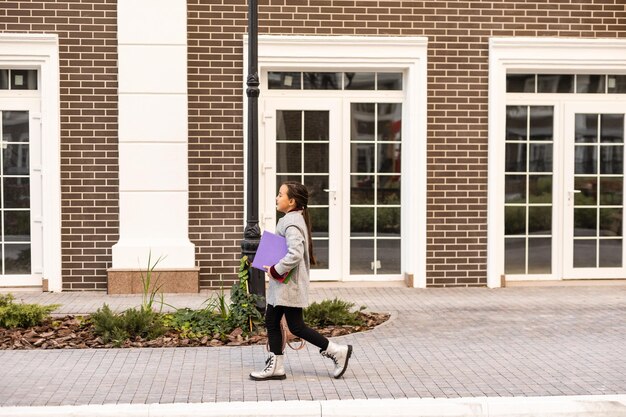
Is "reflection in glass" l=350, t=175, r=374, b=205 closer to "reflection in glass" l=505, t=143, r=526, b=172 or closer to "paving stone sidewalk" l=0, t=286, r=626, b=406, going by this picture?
"reflection in glass" l=505, t=143, r=526, b=172

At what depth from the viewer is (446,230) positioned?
42.7 ft

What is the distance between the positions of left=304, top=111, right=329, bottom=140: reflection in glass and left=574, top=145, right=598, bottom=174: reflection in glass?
11.6ft

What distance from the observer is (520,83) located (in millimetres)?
13305

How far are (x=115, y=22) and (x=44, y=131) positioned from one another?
1685 mm

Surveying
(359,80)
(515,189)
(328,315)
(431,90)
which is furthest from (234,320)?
(515,189)

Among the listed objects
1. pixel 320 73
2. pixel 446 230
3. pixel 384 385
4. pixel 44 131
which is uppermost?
pixel 320 73

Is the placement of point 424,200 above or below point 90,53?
below

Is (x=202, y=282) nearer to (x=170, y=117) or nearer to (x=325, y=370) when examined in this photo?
(x=170, y=117)

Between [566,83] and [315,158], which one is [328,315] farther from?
[566,83]

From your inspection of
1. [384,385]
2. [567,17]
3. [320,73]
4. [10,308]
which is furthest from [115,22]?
[384,385]

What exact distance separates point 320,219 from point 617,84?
457 cm

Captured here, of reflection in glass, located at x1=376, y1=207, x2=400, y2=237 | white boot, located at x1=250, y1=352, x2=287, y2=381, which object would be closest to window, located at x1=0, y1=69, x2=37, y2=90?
reflection in glass, located at x1=376, y1=207, x2=400, y2=237

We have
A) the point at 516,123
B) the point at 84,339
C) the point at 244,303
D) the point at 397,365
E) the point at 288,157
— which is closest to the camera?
the point at 397,365

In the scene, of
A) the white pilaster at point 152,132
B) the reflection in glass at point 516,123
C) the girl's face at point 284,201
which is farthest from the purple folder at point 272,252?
the reflection in glass at point 516,123
